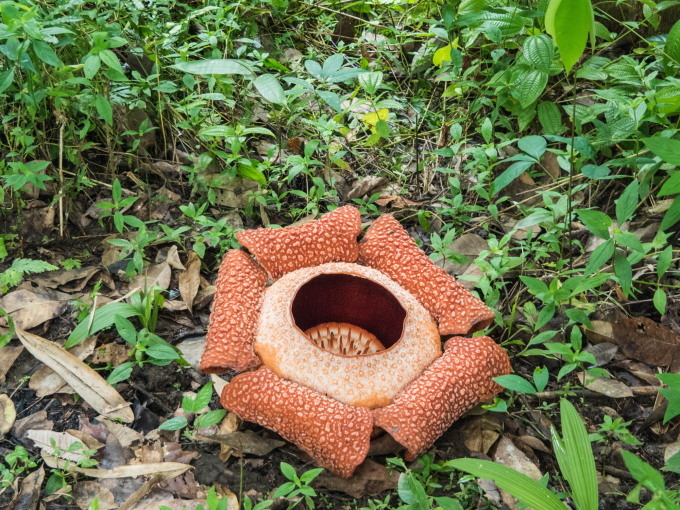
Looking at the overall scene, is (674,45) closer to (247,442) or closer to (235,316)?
(235,316)

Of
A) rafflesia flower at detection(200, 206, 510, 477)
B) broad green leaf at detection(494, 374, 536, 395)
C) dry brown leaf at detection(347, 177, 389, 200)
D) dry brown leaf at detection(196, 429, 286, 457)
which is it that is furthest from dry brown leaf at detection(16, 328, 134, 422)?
dry brown leaf at detection(347, 177, 389, 200)

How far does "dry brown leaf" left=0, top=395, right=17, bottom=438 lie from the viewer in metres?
2.59

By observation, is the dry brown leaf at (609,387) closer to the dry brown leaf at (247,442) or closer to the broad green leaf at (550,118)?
the dry brown leaf at (247,442)

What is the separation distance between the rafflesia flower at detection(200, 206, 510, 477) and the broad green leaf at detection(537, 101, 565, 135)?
4.02 feet

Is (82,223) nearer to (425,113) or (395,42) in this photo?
(425,113)

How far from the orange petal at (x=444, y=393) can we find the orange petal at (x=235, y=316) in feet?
1.87

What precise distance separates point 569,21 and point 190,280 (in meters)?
2.14

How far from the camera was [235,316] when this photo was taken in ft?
8.46

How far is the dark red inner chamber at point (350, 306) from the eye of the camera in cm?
272

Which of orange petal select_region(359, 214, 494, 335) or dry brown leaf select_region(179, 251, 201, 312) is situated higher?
orange petal select_region(359, 214, 494, 335)

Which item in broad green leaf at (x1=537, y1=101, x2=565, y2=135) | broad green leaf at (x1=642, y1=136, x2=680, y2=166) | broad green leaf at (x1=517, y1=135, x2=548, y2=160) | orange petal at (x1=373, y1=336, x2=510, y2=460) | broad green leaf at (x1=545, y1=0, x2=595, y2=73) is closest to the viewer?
broad green leaf at (x1=545, y1=0, x2=595, y2=73)

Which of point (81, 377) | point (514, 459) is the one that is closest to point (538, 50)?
point (514, 459)

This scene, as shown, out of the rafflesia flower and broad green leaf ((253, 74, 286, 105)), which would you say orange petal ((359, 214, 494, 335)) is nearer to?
the rafflesia flower

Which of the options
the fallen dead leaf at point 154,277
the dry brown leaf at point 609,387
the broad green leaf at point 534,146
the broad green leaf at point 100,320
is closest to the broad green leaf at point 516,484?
the dry brown leaf at point 609,387
